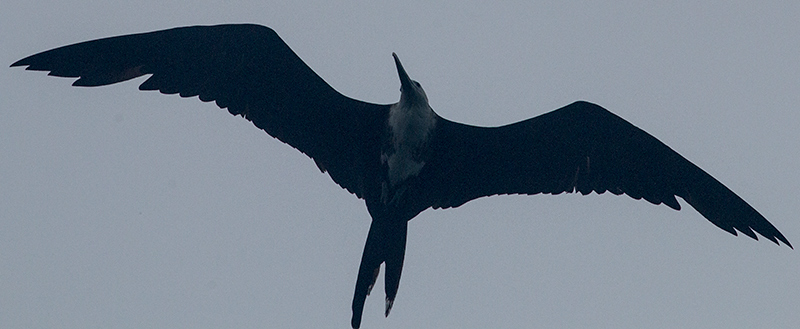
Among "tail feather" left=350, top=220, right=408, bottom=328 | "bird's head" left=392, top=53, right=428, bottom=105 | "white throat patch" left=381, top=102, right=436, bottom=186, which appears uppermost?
"bird's head" left=392, top=53, right=428, bottom=105

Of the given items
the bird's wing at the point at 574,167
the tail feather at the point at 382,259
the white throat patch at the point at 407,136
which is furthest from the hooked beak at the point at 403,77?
the tail feather at the point at 382,259

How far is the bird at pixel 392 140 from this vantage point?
9.25m

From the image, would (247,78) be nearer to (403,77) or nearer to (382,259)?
(403,77)

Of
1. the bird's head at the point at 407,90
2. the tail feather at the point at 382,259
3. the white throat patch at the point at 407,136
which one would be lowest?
the tail feather at the point at 382,259

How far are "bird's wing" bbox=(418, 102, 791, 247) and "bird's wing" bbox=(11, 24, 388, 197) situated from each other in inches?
26.3

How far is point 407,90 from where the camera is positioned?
9258mm

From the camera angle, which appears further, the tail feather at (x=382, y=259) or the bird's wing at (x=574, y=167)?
the bird's wing at (x=574, y=167)

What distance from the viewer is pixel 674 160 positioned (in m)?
9.56

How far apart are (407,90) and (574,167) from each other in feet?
5.06

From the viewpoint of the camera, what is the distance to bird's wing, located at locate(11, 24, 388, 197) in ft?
30.2

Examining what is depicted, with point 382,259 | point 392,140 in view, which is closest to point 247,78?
point 392,140

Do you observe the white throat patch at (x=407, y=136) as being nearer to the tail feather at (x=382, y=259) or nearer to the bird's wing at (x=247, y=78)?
the bird's wing at (x=247, y=78)

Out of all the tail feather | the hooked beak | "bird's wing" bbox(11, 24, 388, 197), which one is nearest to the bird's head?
the hooked beak

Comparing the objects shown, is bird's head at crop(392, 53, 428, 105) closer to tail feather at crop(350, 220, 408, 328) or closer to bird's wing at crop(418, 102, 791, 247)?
bird's wing at crop(418, 102, 791, 247)
